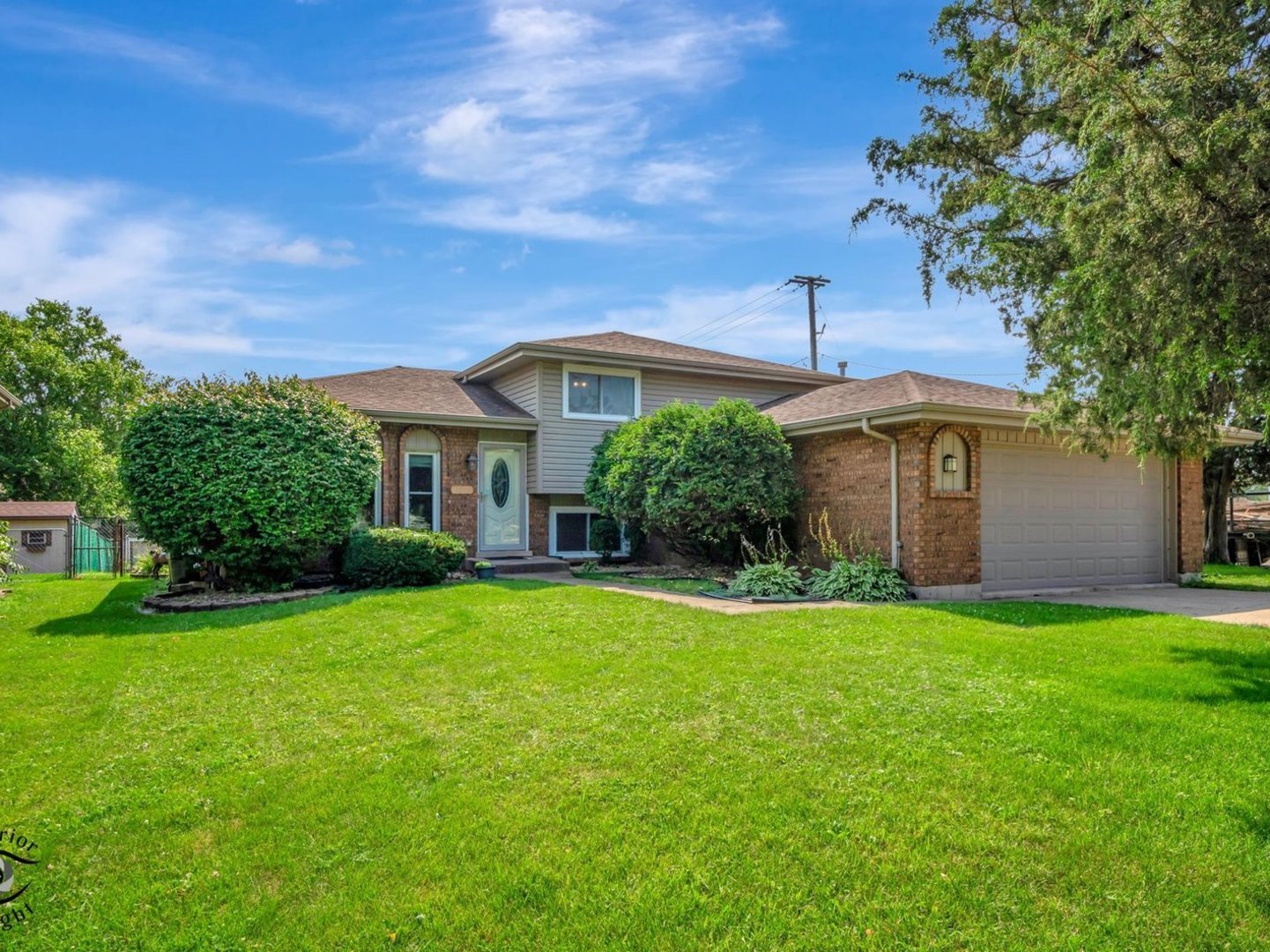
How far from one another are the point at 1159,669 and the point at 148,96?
11.9 metres

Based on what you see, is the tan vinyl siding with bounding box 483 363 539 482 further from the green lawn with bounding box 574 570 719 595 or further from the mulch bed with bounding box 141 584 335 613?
the mulch bed with bounding box 141 584 335 613

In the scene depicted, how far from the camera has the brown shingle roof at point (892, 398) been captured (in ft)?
35.3

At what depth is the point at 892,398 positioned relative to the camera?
11008 mm

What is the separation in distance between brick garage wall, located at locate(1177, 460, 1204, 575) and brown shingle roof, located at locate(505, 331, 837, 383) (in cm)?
710

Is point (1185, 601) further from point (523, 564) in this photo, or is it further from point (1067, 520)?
point (523, 564)

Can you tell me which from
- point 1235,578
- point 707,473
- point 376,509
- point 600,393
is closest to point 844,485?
point 707,473

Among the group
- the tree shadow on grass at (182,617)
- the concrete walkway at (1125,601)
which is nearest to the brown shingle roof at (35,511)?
the tree shadow on grass at (182,617)

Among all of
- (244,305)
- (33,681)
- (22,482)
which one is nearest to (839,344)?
(244,305)

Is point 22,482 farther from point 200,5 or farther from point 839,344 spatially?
point 839,344

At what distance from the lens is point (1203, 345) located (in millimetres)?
5430

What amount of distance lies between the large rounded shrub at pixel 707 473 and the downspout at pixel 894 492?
1.73m

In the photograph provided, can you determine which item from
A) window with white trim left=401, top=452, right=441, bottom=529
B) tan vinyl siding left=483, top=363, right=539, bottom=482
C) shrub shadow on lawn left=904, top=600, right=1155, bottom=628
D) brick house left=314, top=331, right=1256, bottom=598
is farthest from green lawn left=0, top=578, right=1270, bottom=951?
tan vinyl siding left=483, top=363, right=539, bottom=482

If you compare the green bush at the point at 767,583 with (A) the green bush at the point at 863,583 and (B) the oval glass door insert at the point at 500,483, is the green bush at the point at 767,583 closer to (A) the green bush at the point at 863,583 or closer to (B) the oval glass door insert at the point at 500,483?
(A) the green bush at the point at 863,583

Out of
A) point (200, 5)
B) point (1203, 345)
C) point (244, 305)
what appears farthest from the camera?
point (244, 305)
